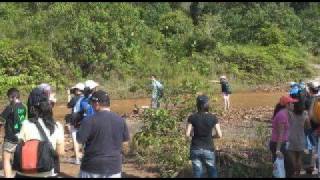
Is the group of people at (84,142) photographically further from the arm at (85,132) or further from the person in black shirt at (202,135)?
the person in black shirt at (202,135)

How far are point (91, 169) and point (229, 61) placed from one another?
28.7 metres

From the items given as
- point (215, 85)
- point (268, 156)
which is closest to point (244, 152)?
point (268, 156)

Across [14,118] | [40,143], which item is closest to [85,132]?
[40,143]

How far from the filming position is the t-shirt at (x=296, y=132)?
7738 mm

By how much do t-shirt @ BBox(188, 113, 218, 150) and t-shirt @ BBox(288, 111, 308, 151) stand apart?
119 cm

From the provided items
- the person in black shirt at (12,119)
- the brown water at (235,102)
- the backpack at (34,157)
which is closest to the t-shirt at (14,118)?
the person in black shirt at (12,119)

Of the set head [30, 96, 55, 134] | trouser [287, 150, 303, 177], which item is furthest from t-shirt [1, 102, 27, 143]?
trouser [287, 150, 303, 177]

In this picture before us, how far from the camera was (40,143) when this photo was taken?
19.5 ft

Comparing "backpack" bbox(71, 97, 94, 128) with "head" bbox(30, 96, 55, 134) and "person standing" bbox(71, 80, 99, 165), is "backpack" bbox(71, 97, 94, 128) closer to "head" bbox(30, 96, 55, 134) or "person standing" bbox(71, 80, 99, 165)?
"person standing" bbox(71, 80, 99, 165)

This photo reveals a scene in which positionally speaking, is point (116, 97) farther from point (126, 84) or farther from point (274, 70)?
point (274, 70)

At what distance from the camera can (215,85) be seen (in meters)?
28.4

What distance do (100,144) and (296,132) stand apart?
3198 millimetres

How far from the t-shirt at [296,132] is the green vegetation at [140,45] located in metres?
15.5

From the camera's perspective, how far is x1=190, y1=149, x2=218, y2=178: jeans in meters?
7.30
